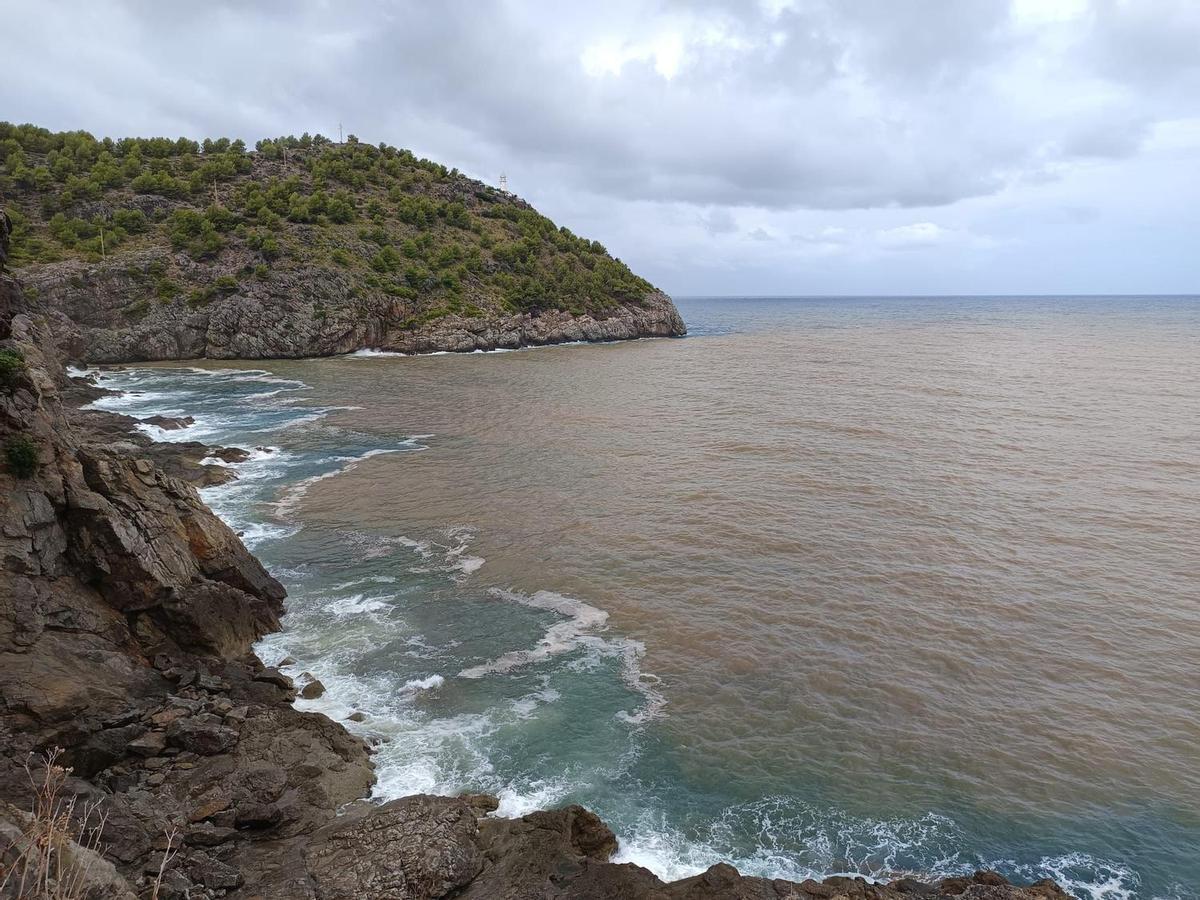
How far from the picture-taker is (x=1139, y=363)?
7831 cm

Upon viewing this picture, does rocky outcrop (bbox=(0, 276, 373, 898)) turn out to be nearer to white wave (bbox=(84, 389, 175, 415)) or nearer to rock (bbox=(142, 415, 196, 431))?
rock (bbox=(142, 415, 196, 431))

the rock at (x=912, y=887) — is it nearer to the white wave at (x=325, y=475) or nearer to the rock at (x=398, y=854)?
the rock at (x=398, y=854)

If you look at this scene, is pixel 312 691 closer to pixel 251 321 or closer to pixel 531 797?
pixel 531 797

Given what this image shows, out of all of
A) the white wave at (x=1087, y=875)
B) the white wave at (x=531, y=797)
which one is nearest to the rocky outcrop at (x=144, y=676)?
the white wave at (x=531, y=797)

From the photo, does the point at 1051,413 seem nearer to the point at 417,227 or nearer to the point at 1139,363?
the point at 1139,363

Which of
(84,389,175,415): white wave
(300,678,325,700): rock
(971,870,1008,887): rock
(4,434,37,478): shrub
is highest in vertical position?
(4,434,37,478): shrub

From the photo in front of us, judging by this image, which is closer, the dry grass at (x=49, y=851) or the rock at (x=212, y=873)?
the dry grass at (x=49, y=851)

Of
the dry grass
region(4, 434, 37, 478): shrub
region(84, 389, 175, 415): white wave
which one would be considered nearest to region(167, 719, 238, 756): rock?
the dry grass

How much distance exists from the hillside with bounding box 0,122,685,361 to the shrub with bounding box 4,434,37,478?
69917mm

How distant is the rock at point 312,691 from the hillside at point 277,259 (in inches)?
2900

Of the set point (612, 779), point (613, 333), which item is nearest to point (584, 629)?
point (612, 779)

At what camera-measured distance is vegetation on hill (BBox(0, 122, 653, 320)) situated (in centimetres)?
8544

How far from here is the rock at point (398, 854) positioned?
37.1 ft

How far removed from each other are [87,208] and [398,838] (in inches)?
4105
